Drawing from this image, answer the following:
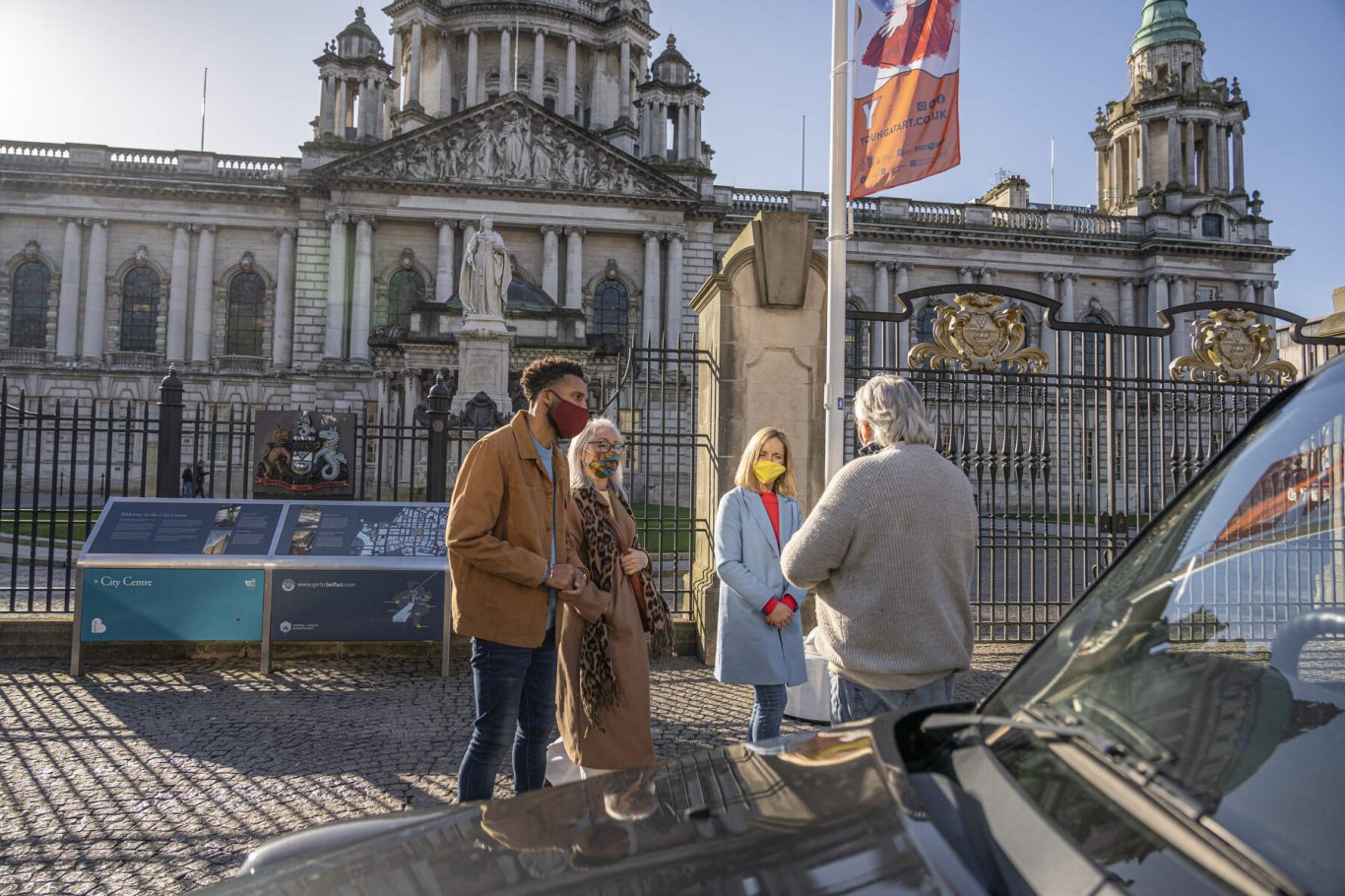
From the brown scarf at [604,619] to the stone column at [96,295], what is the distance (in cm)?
4135

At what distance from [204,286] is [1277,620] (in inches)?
1704

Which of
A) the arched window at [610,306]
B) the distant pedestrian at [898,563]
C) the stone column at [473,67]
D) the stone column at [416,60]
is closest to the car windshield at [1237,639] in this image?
the distant pedestrian at [898,563]

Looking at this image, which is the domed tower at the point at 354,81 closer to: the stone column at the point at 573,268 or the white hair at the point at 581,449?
the stone column at the point at 573,268

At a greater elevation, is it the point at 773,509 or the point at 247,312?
the point at 247,312

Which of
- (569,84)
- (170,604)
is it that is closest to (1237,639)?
(170,604)

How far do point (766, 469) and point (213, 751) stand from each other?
3.47 m

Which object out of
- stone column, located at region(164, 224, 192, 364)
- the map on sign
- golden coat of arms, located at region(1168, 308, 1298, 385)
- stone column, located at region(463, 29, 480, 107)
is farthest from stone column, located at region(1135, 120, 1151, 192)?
the map on sign

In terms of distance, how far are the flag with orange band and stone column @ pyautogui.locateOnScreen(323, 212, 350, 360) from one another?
3356cm

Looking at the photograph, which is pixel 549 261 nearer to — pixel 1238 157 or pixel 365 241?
pixel 365 241

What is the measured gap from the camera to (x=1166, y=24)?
45.4 meters

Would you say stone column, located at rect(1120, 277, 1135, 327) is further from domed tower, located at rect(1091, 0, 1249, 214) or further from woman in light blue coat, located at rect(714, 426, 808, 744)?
woman in light blue coat, located at rect(714, 426, 808, 744)

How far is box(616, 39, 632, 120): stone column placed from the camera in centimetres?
5169

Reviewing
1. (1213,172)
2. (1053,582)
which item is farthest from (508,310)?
(1213,172)

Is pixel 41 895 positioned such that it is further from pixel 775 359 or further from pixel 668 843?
pixel 775 359
